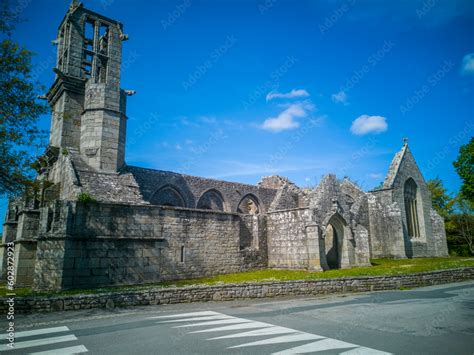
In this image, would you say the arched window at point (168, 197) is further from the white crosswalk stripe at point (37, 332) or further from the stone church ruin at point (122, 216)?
the white crosswalk stripe at point (37, 332)

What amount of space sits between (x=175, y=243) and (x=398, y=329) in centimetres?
1042

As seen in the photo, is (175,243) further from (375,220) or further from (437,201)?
(437,201)

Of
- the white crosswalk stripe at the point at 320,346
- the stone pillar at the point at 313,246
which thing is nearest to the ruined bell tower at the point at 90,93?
the stone pillar at the point at 313,246

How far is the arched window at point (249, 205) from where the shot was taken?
25.1 meters

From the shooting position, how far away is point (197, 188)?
22.2 metres

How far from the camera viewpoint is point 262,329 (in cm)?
655

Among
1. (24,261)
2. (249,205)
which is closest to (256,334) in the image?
(24,261)

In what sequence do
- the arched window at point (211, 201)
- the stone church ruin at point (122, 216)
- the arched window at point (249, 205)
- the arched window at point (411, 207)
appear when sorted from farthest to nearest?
the arched window at point (411, 207), the arched window at point (249, 205), the arched window at point (211, 201), the stone church ruin at point (122, 216)

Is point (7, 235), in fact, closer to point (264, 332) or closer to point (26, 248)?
point (26, 248)

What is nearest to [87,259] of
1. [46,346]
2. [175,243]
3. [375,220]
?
[175,243]

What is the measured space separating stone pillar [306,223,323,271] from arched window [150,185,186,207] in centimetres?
848

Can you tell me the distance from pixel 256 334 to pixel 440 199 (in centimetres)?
3926

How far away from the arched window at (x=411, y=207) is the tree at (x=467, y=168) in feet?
18.8

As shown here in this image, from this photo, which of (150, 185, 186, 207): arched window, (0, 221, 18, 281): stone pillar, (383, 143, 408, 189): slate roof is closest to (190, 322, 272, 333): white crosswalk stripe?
(150, 185, 186, 207): arched window
